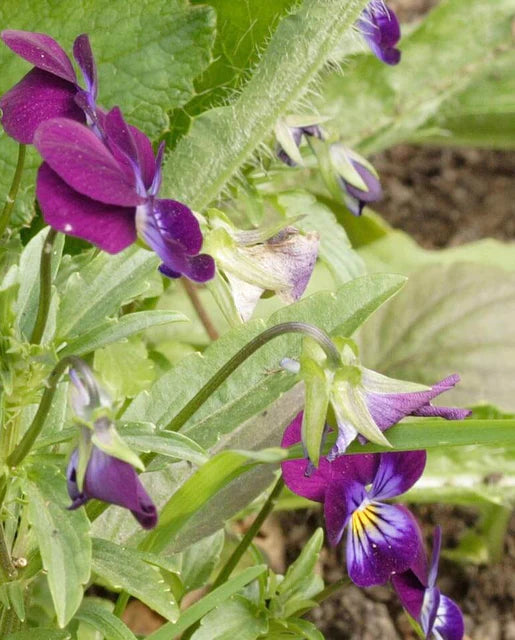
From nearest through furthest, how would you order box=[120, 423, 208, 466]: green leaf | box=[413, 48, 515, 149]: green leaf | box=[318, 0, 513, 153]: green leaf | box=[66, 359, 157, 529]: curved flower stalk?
box=[66, 359, 157, 529]: curved flower stalk < box=[120, 423, 208, 466]: green leaf < box=[318, 0, 513, 153]: green leaf < box=[413, 48, 515, 149]: green leaf

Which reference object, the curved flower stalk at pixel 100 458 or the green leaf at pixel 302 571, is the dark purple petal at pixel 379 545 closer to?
the green leaf at pixel 302 571

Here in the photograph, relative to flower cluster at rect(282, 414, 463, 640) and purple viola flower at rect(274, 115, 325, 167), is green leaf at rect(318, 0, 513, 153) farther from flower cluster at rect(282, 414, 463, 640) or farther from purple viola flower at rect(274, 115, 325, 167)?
flower cluster at rect(282, 414, 463, 640)

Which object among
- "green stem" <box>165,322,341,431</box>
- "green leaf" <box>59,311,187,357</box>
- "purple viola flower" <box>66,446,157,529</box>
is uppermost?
"purple viola flower" <box>66,446,157,529</box>

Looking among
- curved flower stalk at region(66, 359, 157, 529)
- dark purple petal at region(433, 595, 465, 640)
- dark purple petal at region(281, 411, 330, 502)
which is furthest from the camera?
dark purple petal at region(433, 595, 465, 640)

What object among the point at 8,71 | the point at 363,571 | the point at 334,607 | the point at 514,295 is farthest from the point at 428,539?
the point at 8,71

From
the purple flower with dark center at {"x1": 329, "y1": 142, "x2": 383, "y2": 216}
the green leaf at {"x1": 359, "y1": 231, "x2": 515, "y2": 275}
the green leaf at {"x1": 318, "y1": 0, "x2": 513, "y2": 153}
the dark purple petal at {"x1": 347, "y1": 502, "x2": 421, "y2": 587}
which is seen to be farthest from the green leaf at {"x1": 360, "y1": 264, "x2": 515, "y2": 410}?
the dark purple petal at {"x1": 347, "y1": 502, "x2": 421, "y2": 587}

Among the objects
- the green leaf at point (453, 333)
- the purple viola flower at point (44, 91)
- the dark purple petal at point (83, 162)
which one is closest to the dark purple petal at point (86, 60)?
the purple viola flower at point (44, 91)

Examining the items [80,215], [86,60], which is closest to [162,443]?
[80,215]
